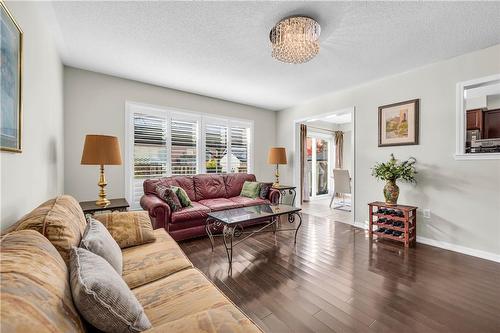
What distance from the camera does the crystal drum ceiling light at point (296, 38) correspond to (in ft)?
6.87

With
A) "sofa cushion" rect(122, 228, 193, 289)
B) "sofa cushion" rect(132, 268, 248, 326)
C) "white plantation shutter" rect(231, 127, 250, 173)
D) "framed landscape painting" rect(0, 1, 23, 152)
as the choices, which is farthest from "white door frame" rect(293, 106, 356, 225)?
"framed landscape painting" rect(0, 1, 23, 152)

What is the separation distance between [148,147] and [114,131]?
0.57 meters

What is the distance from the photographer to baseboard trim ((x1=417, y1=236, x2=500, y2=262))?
260 cm

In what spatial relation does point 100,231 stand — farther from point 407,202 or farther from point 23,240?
point 407,202

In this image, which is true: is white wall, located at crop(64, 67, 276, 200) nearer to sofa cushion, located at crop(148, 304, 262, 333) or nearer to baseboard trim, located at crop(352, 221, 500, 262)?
sofa cushion, located at crop(148, 304, 262, 333)

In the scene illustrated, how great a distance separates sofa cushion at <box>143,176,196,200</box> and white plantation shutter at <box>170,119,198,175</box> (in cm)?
32

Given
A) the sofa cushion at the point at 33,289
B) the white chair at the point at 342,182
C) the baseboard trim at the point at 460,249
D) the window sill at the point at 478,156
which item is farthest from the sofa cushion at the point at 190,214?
the white chair at the point at 342,182

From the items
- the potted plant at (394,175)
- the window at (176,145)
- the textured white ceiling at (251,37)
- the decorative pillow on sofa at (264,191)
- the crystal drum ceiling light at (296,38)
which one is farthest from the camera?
the decorative pillow on sofa at (264,191)

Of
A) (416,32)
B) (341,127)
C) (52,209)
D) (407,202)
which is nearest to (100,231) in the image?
(52,209)

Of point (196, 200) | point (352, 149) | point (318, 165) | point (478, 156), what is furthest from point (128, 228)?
point (318, 165)

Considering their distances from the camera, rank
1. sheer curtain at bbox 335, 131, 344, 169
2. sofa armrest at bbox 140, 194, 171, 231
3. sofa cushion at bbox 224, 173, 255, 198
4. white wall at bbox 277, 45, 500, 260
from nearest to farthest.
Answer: white wall at bbox 277, 45, 500, 260, sofa armrest at bbox 140, 194, 171, 231, sofa cushion at bbox 224, 173, 255, 198, sheer curtain at bbox 335, 131, 344, 169

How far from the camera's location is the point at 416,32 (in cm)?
232

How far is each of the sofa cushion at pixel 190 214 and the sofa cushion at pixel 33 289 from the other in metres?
2.16

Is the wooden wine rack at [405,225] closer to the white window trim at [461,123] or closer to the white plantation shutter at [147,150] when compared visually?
the white window trim at [461,123]
